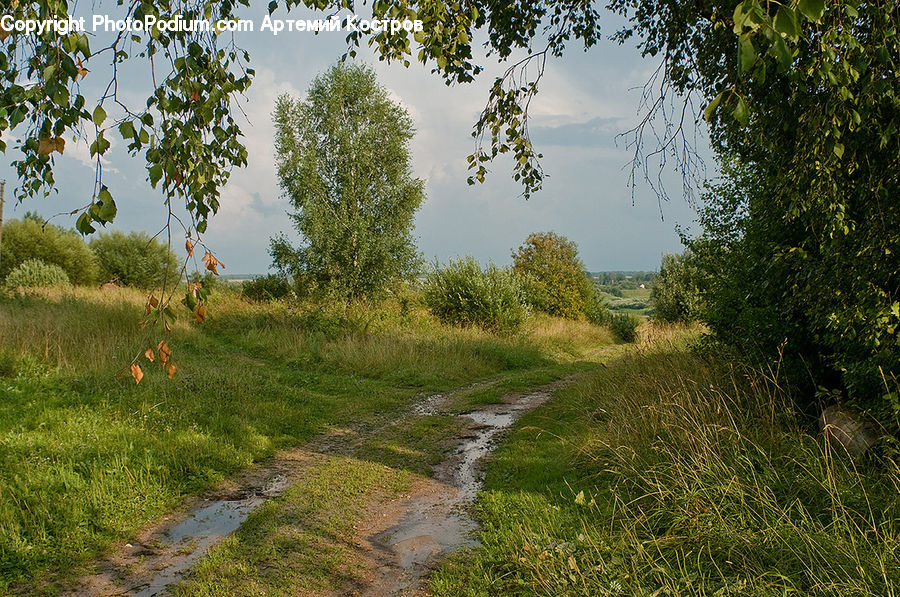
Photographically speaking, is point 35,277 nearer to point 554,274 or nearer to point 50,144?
point 554,274

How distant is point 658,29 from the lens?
797cm

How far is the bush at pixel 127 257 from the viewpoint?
1497 inches

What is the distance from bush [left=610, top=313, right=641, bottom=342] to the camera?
30469mm

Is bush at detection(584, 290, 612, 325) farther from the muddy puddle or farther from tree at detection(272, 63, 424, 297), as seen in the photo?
the muddy puddle

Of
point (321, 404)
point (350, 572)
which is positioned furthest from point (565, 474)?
point (321, 404)

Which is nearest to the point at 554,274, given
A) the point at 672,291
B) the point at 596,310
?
the point at 596,310

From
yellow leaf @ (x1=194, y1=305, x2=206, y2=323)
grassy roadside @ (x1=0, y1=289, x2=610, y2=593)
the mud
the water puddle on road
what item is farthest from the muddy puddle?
yellow leaf @ (x1=194, y1=305, x2=206, y2=323)

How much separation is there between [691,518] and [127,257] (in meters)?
42.2

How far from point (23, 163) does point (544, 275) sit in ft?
94.4

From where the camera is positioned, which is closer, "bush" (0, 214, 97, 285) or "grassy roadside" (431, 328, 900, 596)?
"grassy roadside" (431, 328, 900, 596)

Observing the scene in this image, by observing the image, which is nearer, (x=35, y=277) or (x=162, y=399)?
(x=162, y=399)

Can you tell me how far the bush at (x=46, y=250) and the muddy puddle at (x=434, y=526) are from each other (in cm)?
3642

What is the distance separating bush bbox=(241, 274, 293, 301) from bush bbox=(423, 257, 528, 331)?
18.9ft

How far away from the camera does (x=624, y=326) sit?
31.8 metres
